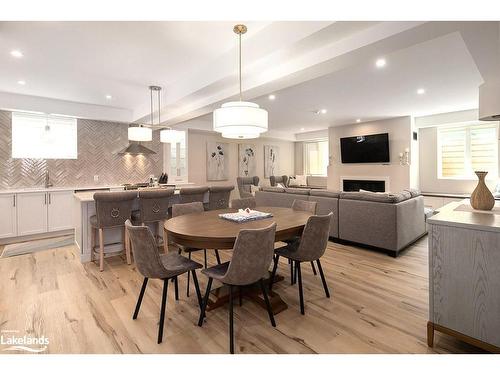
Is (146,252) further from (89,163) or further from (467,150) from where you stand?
(467,150)

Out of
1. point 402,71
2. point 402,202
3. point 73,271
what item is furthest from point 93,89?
point 402,202

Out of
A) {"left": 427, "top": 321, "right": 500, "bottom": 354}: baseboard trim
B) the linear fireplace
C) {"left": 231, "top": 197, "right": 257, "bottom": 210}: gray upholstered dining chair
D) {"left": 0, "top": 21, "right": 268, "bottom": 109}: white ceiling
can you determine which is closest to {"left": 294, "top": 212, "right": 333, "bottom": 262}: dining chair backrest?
{"left": 427, "top": 321, "right": 500, "bottom": 354}: baseboard trim

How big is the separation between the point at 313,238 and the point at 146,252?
52.8 inches

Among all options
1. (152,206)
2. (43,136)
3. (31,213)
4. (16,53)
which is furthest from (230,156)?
(16,53)

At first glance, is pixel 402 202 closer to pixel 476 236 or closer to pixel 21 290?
pixel 476 236

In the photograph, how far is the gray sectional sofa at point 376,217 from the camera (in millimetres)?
3547

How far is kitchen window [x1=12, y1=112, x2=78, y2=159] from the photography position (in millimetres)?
4930

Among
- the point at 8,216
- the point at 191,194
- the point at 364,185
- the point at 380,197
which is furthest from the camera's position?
the point at 364,185

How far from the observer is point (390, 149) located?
6941 millimetres

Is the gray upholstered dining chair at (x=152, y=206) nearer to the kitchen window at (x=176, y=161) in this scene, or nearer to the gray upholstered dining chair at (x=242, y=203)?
the gray upholstered dining chair at (x=242, y=203)

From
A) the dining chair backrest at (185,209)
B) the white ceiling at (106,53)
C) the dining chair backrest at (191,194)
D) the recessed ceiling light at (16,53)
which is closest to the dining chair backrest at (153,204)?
the dining chair backrest at (191,194)

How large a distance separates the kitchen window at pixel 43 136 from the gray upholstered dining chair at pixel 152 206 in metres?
3.01

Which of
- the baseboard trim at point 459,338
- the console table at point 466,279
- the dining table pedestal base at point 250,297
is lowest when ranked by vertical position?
the dining table pedestal base at point 250,297

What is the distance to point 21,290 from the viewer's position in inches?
106
